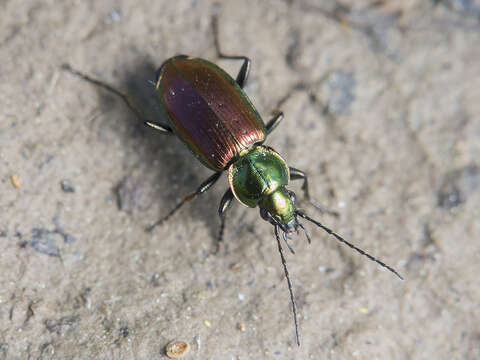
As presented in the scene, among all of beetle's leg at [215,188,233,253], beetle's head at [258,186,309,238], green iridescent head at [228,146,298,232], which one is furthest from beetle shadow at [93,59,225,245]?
beetle's head at [258,186,309,238]

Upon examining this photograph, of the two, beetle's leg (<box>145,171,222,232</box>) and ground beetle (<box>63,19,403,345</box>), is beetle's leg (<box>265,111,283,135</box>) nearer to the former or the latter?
ground beetle (<box>63,19,403,345</box>)

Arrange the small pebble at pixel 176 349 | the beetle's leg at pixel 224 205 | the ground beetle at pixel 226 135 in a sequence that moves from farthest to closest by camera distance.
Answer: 1. the beetle's leg at pixel 224 205
2. the ground beetle at pixel 226 135
3. the small pebble at pixel 176 349

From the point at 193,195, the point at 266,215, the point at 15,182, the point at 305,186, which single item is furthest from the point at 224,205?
the point at 15,182

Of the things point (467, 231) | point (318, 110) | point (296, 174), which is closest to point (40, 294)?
point (296, 174)

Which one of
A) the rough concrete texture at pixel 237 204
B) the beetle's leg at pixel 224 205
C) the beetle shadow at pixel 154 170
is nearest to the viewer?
the rough concrete texture at pixel 237 204

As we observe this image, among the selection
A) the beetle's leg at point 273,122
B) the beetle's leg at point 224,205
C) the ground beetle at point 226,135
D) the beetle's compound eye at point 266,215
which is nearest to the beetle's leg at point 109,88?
the ground beetle at point 226,135

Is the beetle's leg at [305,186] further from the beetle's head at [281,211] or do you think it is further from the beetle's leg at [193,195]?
the beetle's leg at [193,195]

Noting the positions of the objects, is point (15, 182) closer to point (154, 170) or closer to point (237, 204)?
point (154, 170)
